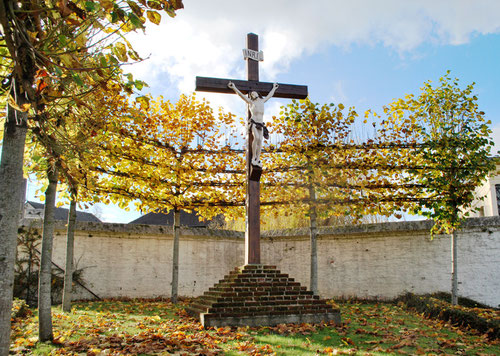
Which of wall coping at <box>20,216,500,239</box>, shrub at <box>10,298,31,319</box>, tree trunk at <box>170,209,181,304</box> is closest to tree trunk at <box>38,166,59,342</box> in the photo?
shrub at <box>10,298,31,319</box>

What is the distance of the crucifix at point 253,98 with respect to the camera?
8.60 metres

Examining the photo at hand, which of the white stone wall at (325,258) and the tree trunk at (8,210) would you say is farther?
the white stone wall at (325,258)

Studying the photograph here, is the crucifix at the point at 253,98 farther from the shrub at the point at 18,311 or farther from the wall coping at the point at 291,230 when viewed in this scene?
the wall coping at the point at 291,230

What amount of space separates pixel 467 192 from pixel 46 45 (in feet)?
33.9

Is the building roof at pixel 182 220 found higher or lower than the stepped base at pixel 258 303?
higher

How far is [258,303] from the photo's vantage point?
768cm

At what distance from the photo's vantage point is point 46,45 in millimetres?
3727

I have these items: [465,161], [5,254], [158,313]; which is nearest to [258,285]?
[158,313]

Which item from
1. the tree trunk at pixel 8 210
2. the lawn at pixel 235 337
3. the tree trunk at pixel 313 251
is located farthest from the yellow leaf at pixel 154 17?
the tree trunk at pixel 313 251

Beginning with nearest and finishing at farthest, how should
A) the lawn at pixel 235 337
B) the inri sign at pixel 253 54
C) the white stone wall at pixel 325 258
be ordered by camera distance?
the lawn at pixel 235 337 → the inri sign at pixel 253 54 → the white stone wall at pixel 325 258

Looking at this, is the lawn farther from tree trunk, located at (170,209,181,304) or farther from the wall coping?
the wall coping

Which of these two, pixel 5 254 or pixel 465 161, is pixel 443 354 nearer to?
pixel 5 254

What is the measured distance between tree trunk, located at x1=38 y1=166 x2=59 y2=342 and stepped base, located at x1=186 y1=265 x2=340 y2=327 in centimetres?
264

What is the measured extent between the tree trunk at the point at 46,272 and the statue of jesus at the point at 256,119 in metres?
4.09
